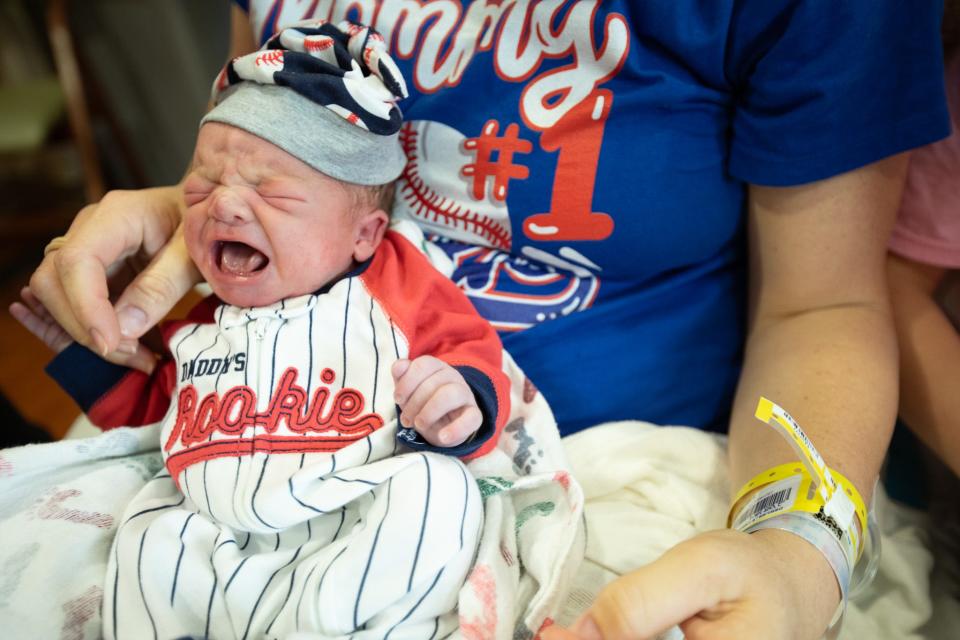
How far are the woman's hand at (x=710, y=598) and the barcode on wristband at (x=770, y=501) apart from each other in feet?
0.21

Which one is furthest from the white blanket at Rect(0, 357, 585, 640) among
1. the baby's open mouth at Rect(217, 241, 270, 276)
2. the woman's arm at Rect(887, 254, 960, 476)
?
the woman's arm at Rect(887, 254, 960, 476)

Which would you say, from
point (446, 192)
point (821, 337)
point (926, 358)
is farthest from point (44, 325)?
point (926, 358)

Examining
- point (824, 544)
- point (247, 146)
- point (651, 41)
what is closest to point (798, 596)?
point (824, 544)

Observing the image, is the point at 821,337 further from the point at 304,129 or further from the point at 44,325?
the point at 44,325

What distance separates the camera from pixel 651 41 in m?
0.70

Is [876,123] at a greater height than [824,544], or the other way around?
[876,123]

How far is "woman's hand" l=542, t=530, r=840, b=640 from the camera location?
442mm

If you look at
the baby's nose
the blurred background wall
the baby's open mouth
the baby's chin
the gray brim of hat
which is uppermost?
Answer: the gray brim of hat

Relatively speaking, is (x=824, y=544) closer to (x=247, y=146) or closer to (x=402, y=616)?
(x=402, y=616)

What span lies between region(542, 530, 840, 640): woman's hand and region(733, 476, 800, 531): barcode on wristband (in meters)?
0.07

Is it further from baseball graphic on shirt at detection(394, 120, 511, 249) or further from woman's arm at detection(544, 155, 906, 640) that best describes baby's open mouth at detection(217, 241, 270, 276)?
woman's arm at detection(544, 155, 906, 640)

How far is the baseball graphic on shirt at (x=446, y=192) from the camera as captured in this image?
2.53 feet

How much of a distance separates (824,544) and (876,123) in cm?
39

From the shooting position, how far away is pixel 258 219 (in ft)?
2.38
